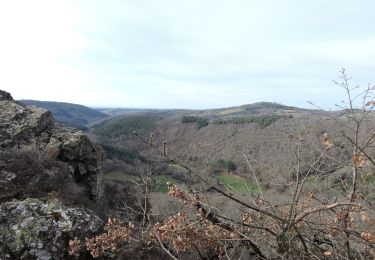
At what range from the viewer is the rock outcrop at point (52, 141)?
46.4 ft

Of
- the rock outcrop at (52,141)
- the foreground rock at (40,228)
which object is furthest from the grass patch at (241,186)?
the rock outcrop at (52,141)

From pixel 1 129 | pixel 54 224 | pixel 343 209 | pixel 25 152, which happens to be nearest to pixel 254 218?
pixel 343 209

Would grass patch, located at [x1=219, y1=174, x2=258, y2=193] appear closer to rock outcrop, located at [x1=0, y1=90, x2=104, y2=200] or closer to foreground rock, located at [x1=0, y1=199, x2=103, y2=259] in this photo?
foreground rock, located at [x1=0, y1=199, x2=103, y2=259]

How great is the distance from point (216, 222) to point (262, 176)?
2595mm

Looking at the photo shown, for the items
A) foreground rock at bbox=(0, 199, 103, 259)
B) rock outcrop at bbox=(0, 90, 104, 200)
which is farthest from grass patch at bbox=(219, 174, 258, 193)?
rock outcrop at bbox=(0, 90, 104, 200)

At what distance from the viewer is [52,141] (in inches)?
581

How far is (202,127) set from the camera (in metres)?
150

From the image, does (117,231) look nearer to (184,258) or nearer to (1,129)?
(184,258)

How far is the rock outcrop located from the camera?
1416cm

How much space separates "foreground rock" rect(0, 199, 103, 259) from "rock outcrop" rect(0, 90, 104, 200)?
5304mm

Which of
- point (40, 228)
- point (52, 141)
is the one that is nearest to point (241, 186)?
point (40, 228)

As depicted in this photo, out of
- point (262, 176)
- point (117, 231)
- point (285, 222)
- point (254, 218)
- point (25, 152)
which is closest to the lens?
point (285, 222)

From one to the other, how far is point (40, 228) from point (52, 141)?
292 inches

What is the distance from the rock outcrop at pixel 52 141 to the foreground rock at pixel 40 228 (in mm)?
5304
